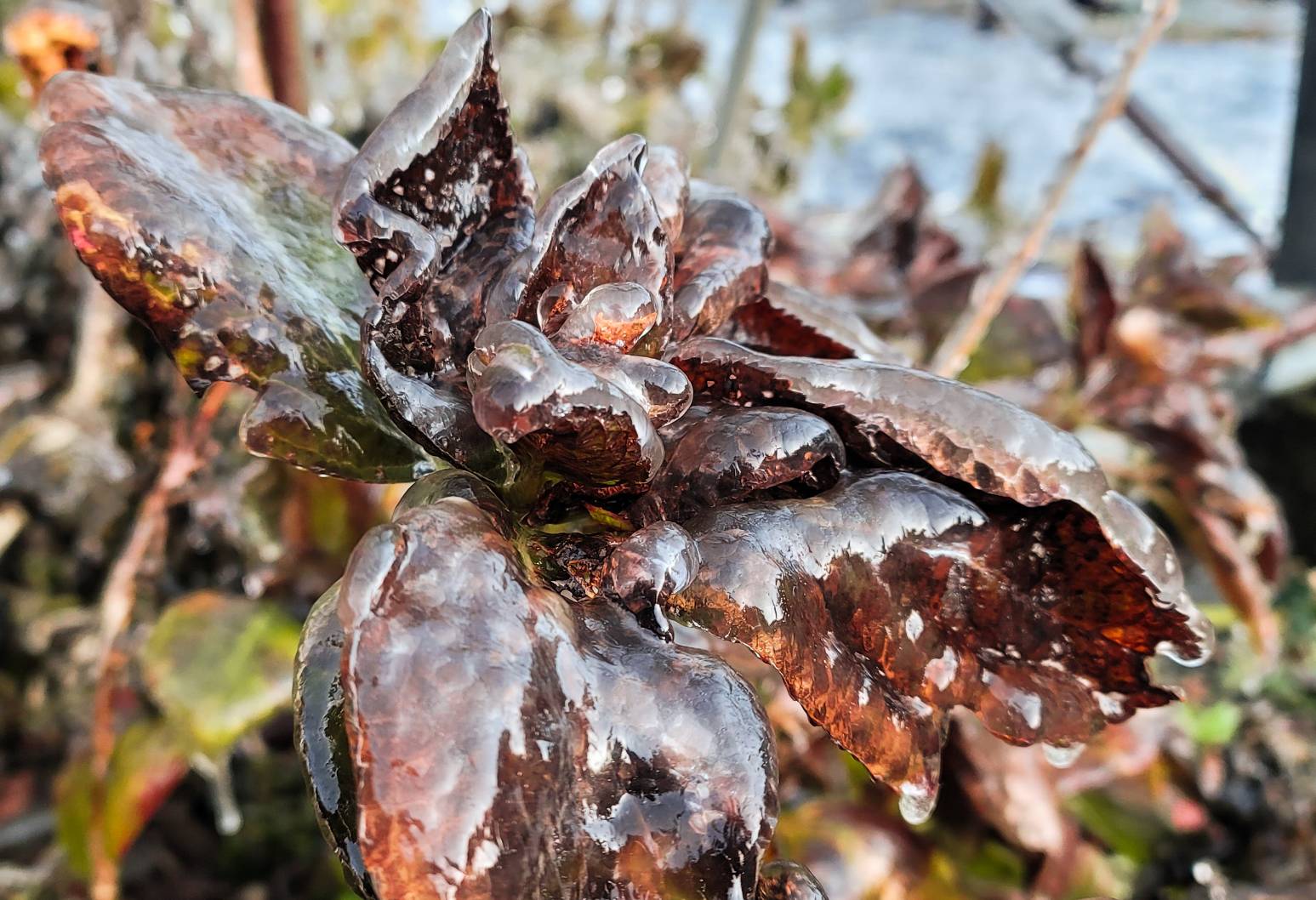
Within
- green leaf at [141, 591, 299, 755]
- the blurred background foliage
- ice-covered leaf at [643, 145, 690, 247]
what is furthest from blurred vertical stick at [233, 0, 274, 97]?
ice-covered leaf at [643, 145, 690, 247]

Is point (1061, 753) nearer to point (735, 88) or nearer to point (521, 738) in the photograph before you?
point (521, 738)

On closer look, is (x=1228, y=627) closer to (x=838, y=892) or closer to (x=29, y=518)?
(x=838, y=892)

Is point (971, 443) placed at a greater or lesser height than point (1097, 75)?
greater

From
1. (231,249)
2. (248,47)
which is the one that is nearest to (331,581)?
(248,47)

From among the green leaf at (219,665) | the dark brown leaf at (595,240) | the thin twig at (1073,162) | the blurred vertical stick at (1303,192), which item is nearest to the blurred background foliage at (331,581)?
the green leaf at (219,665)

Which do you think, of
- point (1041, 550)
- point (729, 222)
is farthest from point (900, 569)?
point (729, 222)

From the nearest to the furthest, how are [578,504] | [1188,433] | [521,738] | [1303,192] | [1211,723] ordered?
[521,738], [578,504], [1188,433], [1211,723], [1303,192]
